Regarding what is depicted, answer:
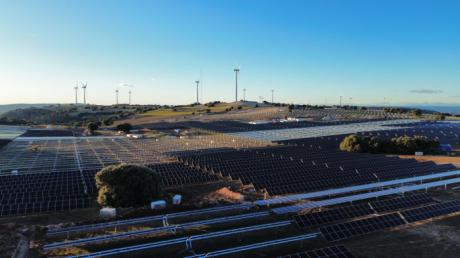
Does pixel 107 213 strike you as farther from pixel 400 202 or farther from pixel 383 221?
pixel 400 202

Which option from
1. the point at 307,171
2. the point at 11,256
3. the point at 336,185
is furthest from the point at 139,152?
the point at 11,256

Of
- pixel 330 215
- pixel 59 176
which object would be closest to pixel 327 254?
pixel 330 215

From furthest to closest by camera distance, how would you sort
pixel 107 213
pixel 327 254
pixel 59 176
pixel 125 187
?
pixel 59 176 → pixel 125 187 → pixel 107 213 → pixel 327 254

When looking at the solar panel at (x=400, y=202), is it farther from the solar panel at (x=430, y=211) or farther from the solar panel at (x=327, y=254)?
the solar panel at (x=327, y=254)

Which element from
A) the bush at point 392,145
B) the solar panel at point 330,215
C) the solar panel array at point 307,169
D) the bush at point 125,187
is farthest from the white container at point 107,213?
the bush at point 392,145

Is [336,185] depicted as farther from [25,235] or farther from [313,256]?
[25,235]

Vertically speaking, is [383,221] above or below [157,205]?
above

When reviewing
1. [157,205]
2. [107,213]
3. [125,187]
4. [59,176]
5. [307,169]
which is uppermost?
[125,187]
